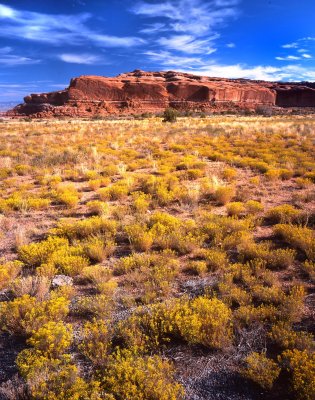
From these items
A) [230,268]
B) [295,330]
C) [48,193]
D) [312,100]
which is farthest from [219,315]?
[312,100]

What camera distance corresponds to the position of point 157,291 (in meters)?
4.23

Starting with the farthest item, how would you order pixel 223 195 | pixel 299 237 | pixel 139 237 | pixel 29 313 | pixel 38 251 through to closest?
pixel 223 195
pixel 139 237
pixel 299 237
pixel 38 251
pixel 29 313

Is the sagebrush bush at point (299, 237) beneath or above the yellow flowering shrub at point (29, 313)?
above

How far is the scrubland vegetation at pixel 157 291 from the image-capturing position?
2.88 metres

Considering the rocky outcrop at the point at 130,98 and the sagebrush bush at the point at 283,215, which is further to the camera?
the rocky outcrop at the point at 130,98

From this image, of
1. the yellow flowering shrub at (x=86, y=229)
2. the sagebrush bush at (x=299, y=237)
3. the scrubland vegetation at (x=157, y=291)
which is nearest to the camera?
the scrubland vegetation at (x=157, y=291)

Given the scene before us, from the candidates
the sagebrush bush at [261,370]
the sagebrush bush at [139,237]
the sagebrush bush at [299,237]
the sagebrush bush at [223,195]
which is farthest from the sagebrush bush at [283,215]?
the sagebrush bush at [261,370]

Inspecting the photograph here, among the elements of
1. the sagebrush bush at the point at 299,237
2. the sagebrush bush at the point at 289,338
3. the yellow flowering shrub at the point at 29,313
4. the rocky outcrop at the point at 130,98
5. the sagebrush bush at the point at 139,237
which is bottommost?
the yellow flowering shrub at the point at 29,313

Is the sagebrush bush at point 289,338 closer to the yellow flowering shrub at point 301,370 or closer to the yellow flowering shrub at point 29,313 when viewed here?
the yellow flowering shrub at point 301,370

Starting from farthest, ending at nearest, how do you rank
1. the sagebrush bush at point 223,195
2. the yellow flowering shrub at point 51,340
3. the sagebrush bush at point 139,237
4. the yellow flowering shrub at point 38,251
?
the sagebrush bush at point 223,195
the sagebrush bush at point 139,237
the yellow flowering shrub at point 38,251
the yellow flowering shrub at point 51,340

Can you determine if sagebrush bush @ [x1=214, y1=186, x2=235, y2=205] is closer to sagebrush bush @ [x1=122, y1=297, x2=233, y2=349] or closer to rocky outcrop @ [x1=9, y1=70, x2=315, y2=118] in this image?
sagebrush bush @ [x1=122, y1=297, x2=233, y2=349]

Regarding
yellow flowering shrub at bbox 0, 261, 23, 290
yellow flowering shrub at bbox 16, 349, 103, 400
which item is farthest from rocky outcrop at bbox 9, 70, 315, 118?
yellow flowering shrub at bbox 16, 349, 103, 400

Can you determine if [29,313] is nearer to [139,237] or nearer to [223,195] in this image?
[139,237]

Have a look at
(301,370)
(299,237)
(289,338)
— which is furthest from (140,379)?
(299,237)
